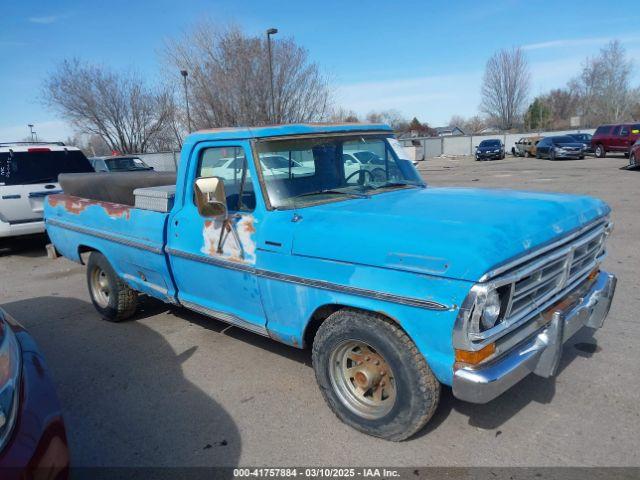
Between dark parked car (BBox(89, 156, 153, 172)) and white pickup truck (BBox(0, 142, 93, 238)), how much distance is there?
272 inches

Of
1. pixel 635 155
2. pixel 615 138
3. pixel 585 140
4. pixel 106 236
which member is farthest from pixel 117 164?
pixel 585 140

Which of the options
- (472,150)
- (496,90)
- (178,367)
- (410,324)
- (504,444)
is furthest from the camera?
(496,90)

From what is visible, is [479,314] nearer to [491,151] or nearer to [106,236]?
[106,236]

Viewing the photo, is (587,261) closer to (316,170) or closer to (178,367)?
(316,170)

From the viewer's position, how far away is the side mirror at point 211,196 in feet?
11.2

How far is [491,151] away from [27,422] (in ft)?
114

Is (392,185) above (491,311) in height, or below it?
above

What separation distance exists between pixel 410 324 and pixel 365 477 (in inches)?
35.9

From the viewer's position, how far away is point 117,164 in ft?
54.6

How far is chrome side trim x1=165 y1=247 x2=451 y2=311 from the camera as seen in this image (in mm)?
2590

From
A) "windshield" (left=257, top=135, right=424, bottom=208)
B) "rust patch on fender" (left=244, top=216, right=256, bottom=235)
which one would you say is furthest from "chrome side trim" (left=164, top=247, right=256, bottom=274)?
"windshield" (left=257, top=135, right=424, bottom=208)

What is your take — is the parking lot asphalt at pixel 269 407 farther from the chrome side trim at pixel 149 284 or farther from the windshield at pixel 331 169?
the windshield at pixel 331 169

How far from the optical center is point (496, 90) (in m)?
61.8

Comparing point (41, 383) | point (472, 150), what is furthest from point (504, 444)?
point (472, 150)
